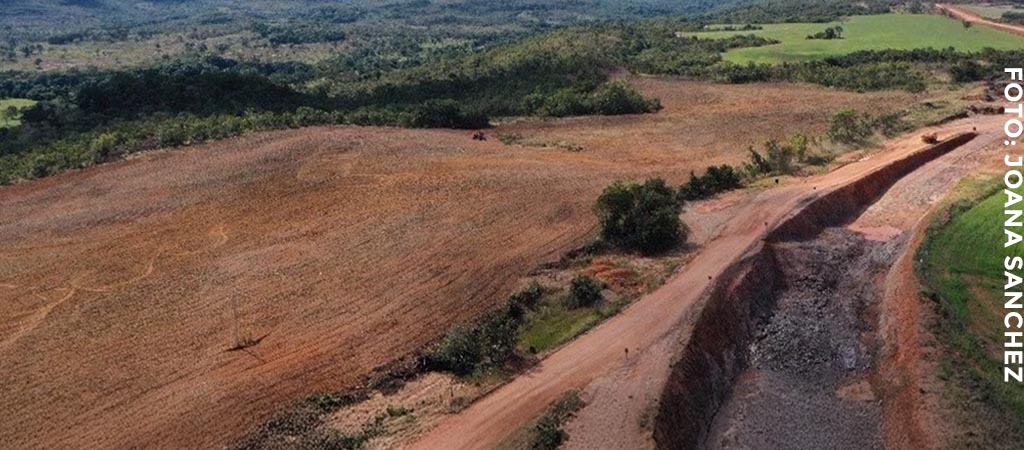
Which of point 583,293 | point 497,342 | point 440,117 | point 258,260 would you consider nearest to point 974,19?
point 440,117

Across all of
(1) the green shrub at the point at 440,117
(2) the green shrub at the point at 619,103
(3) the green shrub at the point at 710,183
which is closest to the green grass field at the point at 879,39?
(2) the green shrub at the point at 619,103

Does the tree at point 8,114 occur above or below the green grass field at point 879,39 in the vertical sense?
below

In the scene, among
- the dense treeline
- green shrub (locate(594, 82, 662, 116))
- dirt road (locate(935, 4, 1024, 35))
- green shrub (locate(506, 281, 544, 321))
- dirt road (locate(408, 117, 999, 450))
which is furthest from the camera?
A: the dense treeline

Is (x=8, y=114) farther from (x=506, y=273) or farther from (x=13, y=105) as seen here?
(x=506, y=273)

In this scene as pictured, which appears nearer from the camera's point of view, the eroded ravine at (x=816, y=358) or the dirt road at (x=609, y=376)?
the dirt road at (x=609, y=376)

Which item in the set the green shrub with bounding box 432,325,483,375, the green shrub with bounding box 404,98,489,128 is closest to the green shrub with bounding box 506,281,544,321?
the green shrub with bounding box 432,325,483,375

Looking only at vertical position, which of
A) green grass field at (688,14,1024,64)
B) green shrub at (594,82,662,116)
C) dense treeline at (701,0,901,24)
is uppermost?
dense treeline at (701,0,901,24)

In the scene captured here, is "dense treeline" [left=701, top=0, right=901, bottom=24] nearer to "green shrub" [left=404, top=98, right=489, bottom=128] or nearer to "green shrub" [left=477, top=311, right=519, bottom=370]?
"green shrub" [left=404, top=98, right=489, bottom=128]

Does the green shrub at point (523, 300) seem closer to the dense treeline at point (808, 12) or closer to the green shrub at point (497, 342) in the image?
the green shrub at point (497, 342)
